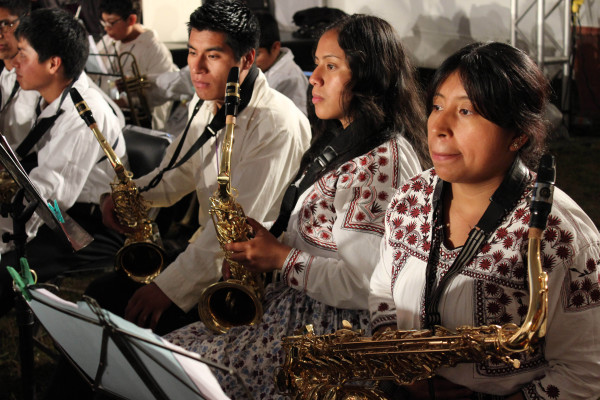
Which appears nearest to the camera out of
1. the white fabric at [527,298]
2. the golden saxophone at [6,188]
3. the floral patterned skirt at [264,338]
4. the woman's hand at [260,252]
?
the white fabric at [527,298]

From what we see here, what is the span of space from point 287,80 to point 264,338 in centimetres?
323

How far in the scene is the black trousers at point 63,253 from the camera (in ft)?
10.1

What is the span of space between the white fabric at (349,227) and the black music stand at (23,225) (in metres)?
0.81

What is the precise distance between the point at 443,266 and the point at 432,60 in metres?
6.82

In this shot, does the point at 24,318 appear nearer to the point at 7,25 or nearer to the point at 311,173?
the point at 311,173

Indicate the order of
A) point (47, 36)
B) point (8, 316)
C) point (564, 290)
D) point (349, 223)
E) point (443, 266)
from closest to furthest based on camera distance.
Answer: point (564, 290) < point (443, 266) < point (349, 223) < point (47, 36) < point (8, 316)

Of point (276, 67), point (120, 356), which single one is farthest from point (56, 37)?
point (120, 356)

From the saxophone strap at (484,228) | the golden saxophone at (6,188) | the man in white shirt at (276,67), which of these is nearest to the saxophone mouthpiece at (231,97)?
the saxophone strap at (484,228)

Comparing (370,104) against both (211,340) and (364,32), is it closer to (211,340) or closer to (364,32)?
(364,32)

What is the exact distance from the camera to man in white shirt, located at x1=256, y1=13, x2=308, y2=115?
5016 mm

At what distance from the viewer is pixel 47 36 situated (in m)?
3.36

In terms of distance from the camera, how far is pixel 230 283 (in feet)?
7.47

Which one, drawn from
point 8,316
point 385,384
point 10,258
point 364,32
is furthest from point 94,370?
point 8,316

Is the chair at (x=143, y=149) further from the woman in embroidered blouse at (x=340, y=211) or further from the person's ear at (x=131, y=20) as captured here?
the person's ear at (x=131, y=20)
